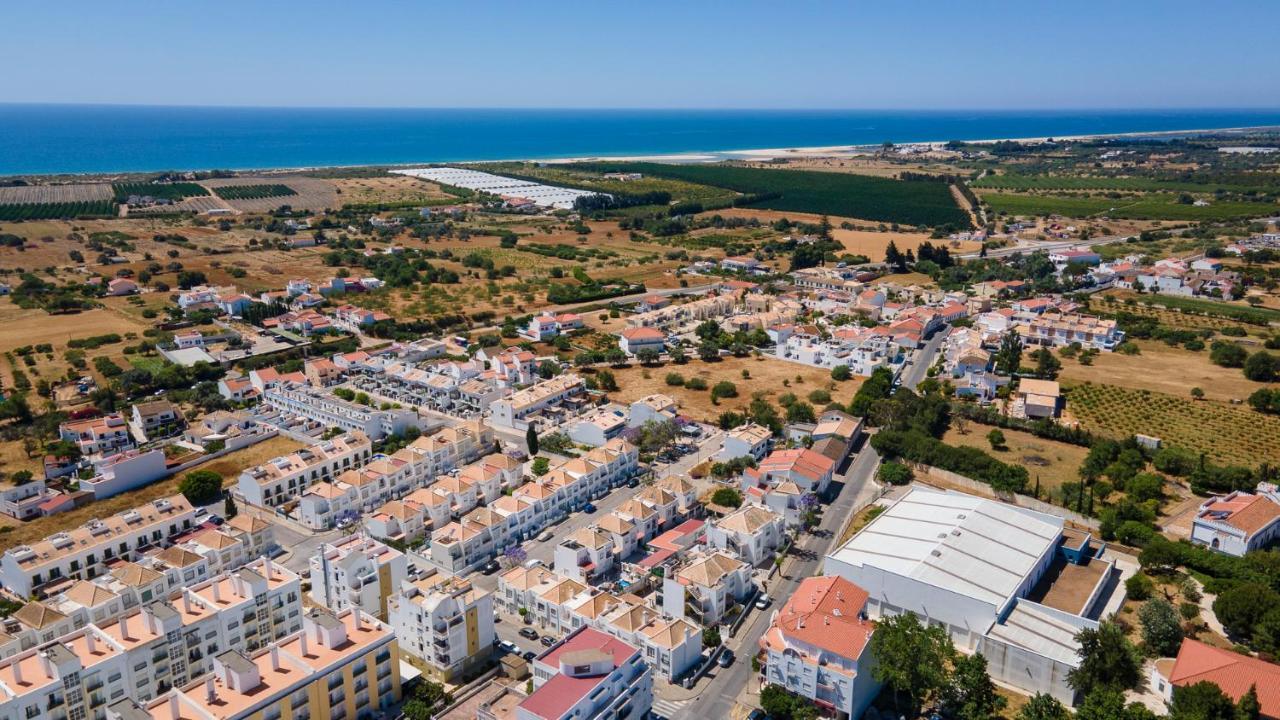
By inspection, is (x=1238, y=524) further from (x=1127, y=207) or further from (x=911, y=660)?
(x=1127, y=207)

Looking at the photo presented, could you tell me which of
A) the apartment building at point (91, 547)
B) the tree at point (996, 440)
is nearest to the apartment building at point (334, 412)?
the apartment building at point (91, 547)

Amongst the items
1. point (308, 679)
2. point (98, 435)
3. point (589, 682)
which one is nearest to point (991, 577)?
point (589, 682)

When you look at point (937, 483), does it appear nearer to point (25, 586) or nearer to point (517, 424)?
point (517, 424)

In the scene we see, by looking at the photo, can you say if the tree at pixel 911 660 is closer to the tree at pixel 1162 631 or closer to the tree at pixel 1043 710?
the tree at pixel 1043 710

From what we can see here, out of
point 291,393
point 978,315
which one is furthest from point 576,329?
point 978,315

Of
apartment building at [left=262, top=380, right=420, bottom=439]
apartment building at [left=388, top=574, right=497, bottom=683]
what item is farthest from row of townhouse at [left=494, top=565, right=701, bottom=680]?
apartment building at [left=262, top=380, right=420, bottom=439]

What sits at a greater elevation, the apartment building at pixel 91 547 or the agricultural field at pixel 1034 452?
the apartment building at pixel 91 547
